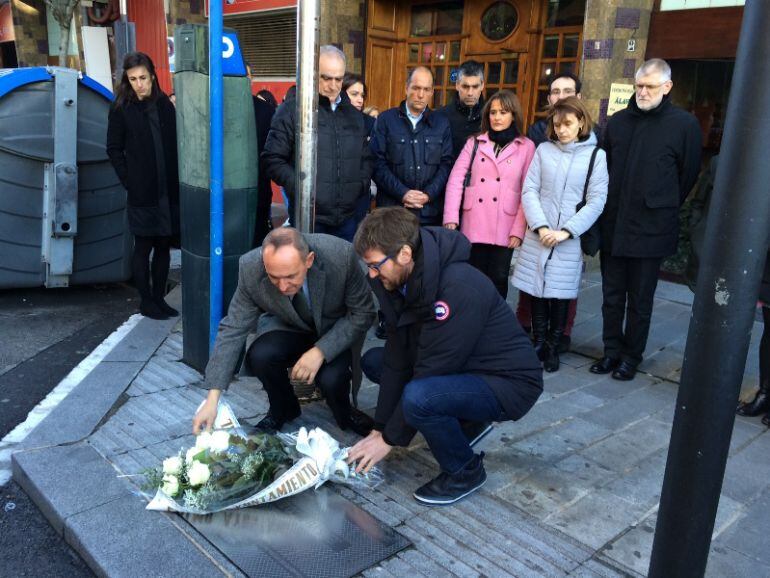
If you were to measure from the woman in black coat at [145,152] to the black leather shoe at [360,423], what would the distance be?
94.8 inches

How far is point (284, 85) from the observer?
10023 mm

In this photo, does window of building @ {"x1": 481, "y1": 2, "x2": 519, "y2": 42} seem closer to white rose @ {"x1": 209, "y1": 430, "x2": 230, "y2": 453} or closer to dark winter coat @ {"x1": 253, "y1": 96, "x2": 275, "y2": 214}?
dark winter coat @ {"x1": 253, "y1": 96, "x2": 275, "y2": 214}

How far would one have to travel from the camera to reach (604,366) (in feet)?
15.0

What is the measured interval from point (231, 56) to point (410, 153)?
136cm

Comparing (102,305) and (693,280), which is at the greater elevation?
(693,280)

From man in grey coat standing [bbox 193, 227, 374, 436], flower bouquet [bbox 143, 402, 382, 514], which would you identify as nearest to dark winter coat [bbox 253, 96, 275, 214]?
man in grey coat standing [bbox 193, 227, 374, 436]

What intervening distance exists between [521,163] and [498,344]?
1979 mm

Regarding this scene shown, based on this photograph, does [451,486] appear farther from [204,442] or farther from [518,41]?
[518,41]

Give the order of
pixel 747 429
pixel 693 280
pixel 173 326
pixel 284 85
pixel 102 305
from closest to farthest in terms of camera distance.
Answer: pixel 747 429 → pixel 693 280 → pixel 173 326 → pixel 102 305 → pixel 284 85

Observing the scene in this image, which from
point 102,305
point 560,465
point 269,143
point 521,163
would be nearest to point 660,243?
point 521,163

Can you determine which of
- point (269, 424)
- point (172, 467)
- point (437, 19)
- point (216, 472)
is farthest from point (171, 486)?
point (437, 19)

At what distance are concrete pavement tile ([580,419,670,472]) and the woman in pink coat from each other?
145 cm

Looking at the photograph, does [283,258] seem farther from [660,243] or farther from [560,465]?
[660,243]

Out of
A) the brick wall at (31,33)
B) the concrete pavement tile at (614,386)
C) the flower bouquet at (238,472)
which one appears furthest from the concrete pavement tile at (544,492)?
the brick wall at (31,33)
